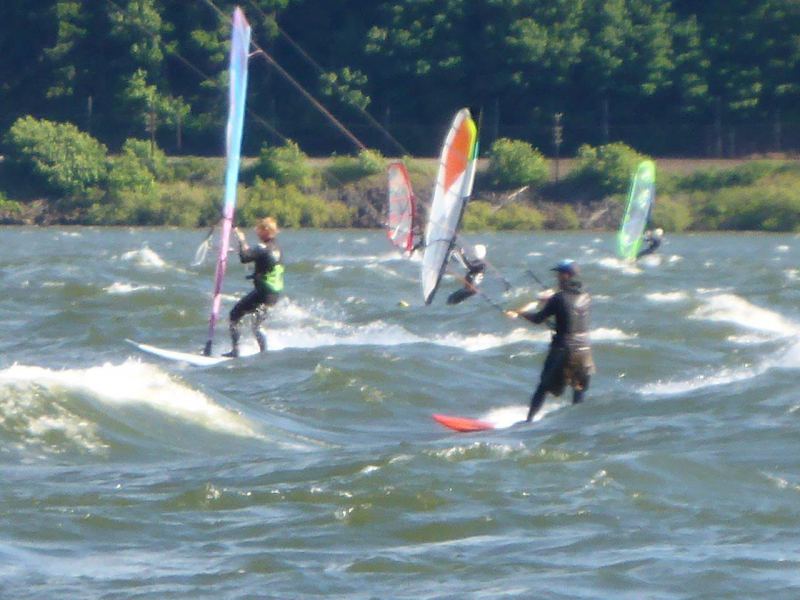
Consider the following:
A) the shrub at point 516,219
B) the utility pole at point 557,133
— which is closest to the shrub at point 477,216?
the shrub at point 516,219

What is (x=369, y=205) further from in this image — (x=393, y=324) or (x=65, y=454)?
(x=65, y=454)

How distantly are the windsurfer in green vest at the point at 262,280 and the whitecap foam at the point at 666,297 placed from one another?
290 inches

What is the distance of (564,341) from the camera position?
11.7 metres

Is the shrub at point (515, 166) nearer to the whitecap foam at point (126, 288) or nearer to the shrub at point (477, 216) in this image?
the shrub at point (477, 216)

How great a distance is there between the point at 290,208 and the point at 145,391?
4208 centimetres

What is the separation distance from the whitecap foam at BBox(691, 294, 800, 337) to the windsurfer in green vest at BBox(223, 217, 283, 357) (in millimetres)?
5597

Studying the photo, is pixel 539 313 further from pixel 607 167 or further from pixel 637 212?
pixel 607 167

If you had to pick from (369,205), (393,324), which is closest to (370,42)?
(369,205)

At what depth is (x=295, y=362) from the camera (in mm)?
14562

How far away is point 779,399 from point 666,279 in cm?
1554

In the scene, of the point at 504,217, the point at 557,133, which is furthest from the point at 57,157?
the point at 557,133

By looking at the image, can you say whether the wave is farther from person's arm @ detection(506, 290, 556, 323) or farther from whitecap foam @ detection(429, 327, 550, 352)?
whitecap foam @ detection(429, 327, 550, 352)

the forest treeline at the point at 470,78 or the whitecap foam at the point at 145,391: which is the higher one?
the forest treeline at the point at 470,78

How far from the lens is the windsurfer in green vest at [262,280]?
14.8 m
